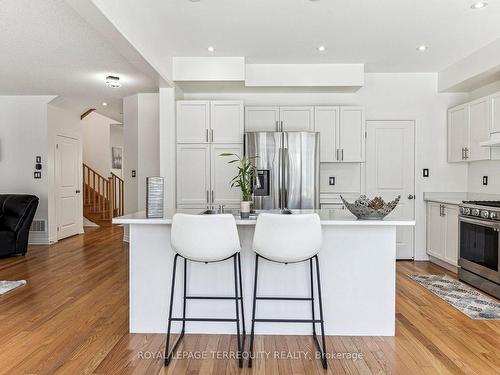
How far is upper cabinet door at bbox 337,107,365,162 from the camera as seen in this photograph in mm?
5027

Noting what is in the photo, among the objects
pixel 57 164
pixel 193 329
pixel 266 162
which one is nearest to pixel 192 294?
pixel 193 329

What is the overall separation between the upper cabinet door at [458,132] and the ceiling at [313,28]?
2.24ft

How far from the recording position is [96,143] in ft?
35.3

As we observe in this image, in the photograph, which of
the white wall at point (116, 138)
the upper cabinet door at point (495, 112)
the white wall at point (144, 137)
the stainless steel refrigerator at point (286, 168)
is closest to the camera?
the upper cabinet door at point (495, 112)

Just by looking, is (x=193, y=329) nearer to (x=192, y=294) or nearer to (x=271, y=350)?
(x=192, y=294)

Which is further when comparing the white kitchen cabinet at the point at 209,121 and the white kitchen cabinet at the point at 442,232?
the white kitchen cabinet at the point at 209,121

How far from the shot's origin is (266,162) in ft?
15.5

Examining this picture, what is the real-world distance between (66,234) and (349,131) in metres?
5.66

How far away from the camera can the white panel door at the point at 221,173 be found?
4.91 m

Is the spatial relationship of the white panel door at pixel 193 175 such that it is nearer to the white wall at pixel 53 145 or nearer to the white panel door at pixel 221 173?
the white panel door at pixel 221 173

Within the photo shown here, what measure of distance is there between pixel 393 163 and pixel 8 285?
5.10 meters

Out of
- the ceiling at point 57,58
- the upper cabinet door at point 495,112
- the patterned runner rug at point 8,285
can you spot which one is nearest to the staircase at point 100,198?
the ceiling at point 57,58

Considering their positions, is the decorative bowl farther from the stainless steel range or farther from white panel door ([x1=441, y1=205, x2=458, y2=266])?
white panel door ([x1=441, y1=205, x2=458, y2=266])

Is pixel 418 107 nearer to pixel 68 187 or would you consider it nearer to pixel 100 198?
pixel 68 187
